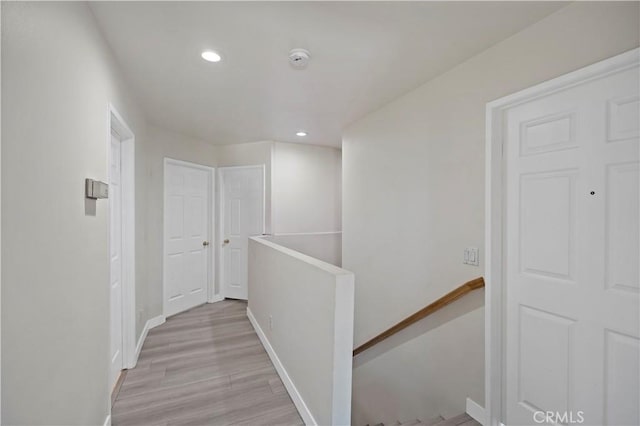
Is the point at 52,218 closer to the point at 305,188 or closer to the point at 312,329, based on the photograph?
the point at 312,329

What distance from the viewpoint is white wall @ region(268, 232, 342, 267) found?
4.36 m

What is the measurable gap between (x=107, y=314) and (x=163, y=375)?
1023 millimetres

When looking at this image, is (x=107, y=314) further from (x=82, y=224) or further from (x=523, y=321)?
(x=523, y=321)

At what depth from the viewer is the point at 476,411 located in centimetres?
187

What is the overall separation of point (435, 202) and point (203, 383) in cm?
234

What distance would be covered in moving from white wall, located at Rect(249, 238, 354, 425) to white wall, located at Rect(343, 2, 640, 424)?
3.06ft

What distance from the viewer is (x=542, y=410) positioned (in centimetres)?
163

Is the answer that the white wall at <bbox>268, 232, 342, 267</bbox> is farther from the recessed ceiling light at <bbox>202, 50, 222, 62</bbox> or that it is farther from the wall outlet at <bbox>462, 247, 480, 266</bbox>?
the wall outlet at <bbox>462, 247, 480, 266</bbox>

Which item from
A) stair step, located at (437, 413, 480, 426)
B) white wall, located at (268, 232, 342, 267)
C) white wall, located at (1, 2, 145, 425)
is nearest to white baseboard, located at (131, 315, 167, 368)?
white wall, located at (1, 2, 145, 425)

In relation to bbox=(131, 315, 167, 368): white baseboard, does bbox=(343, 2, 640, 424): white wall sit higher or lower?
higher

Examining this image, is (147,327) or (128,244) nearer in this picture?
(128,244)

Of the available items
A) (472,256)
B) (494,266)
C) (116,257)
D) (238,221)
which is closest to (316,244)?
(238,221)

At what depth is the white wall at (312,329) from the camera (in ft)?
5.13

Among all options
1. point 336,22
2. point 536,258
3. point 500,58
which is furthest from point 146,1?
point 536,258
